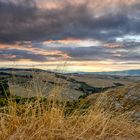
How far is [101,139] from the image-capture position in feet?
18.6

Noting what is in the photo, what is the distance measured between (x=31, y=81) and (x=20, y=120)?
43.0 inches

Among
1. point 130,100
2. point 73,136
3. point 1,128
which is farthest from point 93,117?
point 130,100

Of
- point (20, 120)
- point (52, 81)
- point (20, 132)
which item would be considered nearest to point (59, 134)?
point (20, 132)

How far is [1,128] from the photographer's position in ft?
18.4

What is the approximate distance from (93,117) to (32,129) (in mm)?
1335

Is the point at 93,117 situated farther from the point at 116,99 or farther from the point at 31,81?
the point at 116,99

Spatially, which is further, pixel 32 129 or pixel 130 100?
pixel 130 100

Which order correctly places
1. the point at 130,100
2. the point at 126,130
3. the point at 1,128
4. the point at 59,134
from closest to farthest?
the point at 59,134
the point at 1,128
the point at 126,130
the point at 130,100

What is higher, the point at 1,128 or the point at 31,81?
the point at 31,81

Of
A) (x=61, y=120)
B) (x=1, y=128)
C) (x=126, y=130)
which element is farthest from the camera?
(x=126, y=130)

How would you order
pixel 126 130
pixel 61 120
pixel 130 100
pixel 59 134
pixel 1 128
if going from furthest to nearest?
pixel 130 100
pixel 126 130
pixel 61 120
pixel 1 128
pixel 59 134

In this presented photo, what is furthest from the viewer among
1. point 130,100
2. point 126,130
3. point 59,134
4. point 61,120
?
point 130,100

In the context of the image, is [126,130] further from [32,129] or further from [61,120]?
[32,129]

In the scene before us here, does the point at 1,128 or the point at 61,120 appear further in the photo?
the point at 61,120
